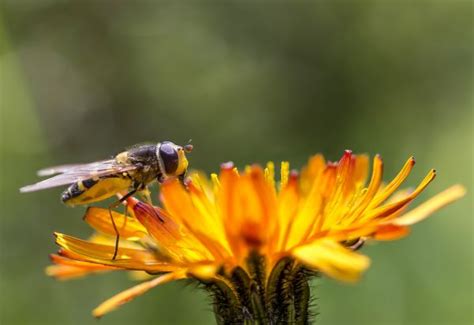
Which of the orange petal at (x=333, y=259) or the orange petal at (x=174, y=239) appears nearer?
the orange petal at (x=333, y=259)

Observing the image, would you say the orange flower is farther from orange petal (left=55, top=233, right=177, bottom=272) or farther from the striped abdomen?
the striped abdomen

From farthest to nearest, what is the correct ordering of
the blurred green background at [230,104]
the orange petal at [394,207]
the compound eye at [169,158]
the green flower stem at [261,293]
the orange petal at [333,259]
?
the blurred green background at [230,104] < the compound eye at [169,158] < the green flower stem at [261,293] < the orange petal at [394,207] < the orange petal at [333,259]

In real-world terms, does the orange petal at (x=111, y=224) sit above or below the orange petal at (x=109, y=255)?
above

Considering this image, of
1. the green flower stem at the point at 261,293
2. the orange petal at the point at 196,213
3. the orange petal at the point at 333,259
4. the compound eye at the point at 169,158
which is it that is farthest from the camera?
the compound eye at the point at 169,158

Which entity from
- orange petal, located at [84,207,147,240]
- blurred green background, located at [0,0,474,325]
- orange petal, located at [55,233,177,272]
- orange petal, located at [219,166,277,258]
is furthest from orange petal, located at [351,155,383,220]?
blurred green background, located at [0,0,474,325]

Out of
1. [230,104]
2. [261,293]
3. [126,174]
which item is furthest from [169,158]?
[230,104]

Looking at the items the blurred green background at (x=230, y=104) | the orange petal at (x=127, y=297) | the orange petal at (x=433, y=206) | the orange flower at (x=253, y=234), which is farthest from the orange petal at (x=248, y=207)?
the blurred green background at (x=230, y=104)

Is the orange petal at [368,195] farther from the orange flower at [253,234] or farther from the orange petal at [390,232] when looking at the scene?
the orange petal at [390,232]
